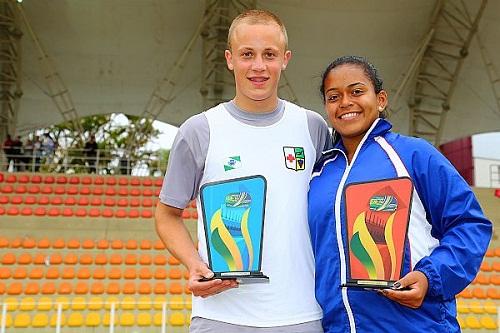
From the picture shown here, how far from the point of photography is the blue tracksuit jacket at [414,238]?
1.17 meters

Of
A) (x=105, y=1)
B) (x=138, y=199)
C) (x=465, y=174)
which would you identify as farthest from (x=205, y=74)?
(x=465, y=174)

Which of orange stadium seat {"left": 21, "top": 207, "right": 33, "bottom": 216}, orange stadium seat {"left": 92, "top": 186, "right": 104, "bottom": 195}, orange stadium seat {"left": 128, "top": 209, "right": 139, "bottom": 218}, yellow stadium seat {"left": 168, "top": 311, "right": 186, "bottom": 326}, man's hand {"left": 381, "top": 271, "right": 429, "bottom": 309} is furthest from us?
orange stadium seat {"left": 92, "top": 186, "right": 104, "bottom": 195}

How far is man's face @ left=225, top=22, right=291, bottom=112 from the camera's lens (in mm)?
1308

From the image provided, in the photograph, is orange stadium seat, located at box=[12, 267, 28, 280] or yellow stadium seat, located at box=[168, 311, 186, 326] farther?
orange stadium seat, located at box=[12, 267, 28, 280]

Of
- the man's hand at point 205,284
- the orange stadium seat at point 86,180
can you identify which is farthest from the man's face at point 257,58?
the orange stadium seat at point 86,180

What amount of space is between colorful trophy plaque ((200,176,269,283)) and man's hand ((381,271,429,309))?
278 millimetres

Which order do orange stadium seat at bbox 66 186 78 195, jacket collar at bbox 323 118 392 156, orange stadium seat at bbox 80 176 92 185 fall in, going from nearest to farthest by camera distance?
jacket collar at bbox 323 118 392 156
orange stadium seat at bbox 66 186 78 195
orange stadium seat at bbox 80 176 92 185

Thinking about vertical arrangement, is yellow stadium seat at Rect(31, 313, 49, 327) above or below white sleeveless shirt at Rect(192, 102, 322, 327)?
below

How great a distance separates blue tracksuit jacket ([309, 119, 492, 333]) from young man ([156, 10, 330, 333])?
0.06 m

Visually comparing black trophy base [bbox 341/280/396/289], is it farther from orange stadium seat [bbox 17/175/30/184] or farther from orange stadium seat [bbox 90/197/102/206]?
orange stadium seat [bbox 17/175/30/184]

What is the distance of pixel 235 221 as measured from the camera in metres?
1.20

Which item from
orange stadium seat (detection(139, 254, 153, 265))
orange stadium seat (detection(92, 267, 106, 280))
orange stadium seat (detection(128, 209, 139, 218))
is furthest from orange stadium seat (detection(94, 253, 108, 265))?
orange stadium seat (detection(128, 209, 139, 218))

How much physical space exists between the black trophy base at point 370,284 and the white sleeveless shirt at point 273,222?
0.56 feet

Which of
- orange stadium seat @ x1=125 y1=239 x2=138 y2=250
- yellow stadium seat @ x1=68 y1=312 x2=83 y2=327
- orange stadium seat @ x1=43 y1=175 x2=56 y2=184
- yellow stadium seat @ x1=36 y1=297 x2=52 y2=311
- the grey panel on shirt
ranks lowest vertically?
yellow stadium seat @ x1=68 y1=312 x2=83 y2=327
